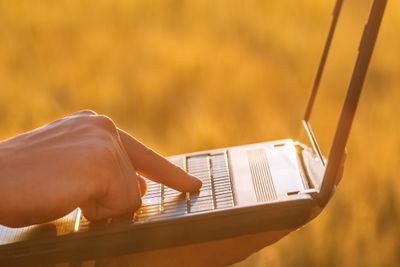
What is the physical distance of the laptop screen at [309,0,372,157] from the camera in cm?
108

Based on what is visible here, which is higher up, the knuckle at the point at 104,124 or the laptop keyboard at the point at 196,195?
the knuckle at the point at 104,124

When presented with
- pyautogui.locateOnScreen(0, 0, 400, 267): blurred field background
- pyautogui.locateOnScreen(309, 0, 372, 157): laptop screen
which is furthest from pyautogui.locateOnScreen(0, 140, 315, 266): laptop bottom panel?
pyautogui.locateOnScreen(0, 0, 400, 267): blurred field background

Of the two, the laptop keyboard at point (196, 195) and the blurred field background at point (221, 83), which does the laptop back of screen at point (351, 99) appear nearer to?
the laptop keyboard at point (196, 195)

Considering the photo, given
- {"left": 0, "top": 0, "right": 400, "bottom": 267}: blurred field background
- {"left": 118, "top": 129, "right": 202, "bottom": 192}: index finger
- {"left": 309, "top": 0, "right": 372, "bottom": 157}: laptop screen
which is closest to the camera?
{"left": 118, "top": 129, "right": 202, "bottom": 192}: index finger

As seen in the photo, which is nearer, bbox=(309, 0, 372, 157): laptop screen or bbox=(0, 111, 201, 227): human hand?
bbox=(0, 111, 201, 227): human hand

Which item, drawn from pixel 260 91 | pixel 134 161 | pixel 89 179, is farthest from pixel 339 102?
pixel 89 179

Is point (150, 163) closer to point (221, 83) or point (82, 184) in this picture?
point (82, 184)

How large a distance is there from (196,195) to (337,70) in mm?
610

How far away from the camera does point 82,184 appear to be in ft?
2.26

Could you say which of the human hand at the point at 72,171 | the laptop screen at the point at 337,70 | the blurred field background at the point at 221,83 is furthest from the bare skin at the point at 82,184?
the blurred field background at the point at 221,83

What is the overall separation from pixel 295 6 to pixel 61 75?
1.85 feet

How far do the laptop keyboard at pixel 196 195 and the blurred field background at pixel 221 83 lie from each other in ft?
1.02

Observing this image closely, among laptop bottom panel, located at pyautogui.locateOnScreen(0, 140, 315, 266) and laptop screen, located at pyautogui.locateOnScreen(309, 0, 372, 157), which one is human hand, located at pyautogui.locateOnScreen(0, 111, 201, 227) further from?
laptop screen, located at pyautogui.locateOnScreen(309, 0, 372, 157)

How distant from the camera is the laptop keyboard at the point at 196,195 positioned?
764 millimetres
